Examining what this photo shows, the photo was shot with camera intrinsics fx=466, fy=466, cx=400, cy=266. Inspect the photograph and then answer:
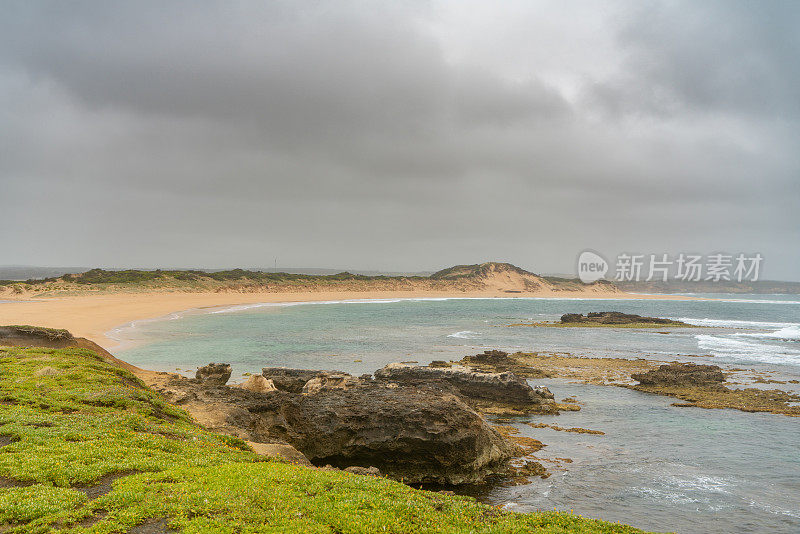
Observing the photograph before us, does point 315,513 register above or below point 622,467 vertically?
above

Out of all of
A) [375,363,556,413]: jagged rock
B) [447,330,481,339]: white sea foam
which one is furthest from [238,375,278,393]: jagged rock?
[447,330,481,339]: white sea foam

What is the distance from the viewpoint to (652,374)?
113 ft

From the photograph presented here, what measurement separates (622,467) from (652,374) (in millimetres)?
18657

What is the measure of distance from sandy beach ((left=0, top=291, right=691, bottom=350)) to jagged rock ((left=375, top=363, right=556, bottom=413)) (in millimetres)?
30669

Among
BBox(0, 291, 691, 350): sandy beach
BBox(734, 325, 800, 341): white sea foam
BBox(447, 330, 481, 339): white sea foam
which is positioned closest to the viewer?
BBox(0, 291, 691, 350): sandy beach

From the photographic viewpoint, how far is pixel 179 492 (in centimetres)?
955

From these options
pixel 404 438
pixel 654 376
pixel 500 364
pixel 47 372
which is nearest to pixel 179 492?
pixel 404 438

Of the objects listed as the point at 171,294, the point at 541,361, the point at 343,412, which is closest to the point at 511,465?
the point at 343,412

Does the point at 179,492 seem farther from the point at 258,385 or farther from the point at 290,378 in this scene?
the point at 290,378

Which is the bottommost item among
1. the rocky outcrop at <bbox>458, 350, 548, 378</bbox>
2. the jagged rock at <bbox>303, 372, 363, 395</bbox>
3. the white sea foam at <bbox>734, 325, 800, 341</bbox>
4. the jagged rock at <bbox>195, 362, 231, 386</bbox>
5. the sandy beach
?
the sandy beach

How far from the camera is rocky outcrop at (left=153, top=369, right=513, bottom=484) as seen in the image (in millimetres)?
17219

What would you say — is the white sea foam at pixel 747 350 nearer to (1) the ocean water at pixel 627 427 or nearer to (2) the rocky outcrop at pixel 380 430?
(1) the ocean water at pixel 627 427

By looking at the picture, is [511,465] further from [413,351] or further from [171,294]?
[171,294]

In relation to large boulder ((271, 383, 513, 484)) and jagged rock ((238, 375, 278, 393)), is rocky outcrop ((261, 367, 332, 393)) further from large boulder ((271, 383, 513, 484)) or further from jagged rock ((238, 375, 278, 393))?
large boulder ((271, 383, 513, 484))
